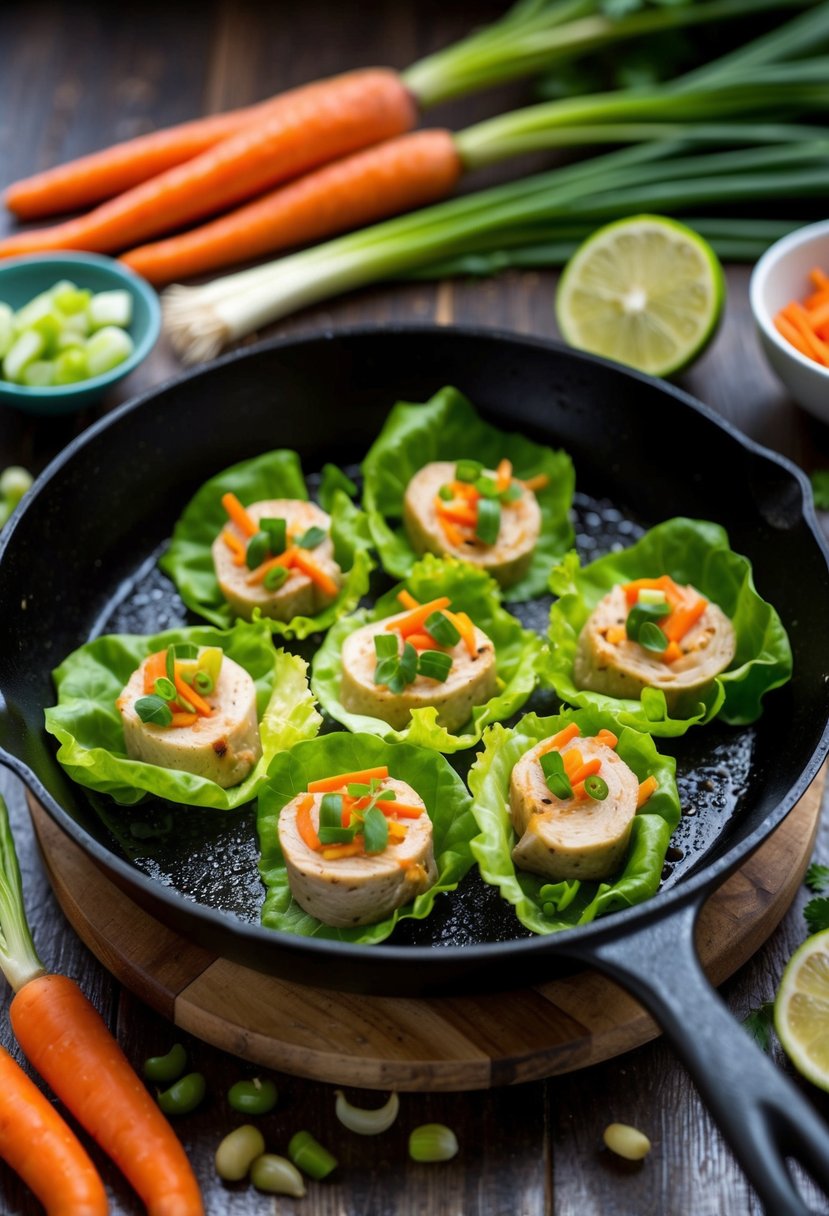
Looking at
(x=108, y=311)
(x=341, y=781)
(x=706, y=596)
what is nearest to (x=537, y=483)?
(x=706, y=596)

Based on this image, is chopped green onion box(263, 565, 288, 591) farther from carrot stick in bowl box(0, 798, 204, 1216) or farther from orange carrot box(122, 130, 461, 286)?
orange carrot box(122, 130, 461, 286)

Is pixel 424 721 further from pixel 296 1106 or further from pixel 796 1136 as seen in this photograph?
pixel 796 1136

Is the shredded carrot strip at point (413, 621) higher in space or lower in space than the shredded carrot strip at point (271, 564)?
lower

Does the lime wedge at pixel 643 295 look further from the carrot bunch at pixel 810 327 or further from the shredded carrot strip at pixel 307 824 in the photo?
the shredded carrot strip at pixel 307 824

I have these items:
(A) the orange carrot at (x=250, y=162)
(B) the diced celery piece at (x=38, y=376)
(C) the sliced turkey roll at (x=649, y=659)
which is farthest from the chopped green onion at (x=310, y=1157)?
(A) the orange carrot at (x=250, y=162)

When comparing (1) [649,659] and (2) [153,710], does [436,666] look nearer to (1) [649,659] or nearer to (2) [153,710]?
(1) [649,659]
